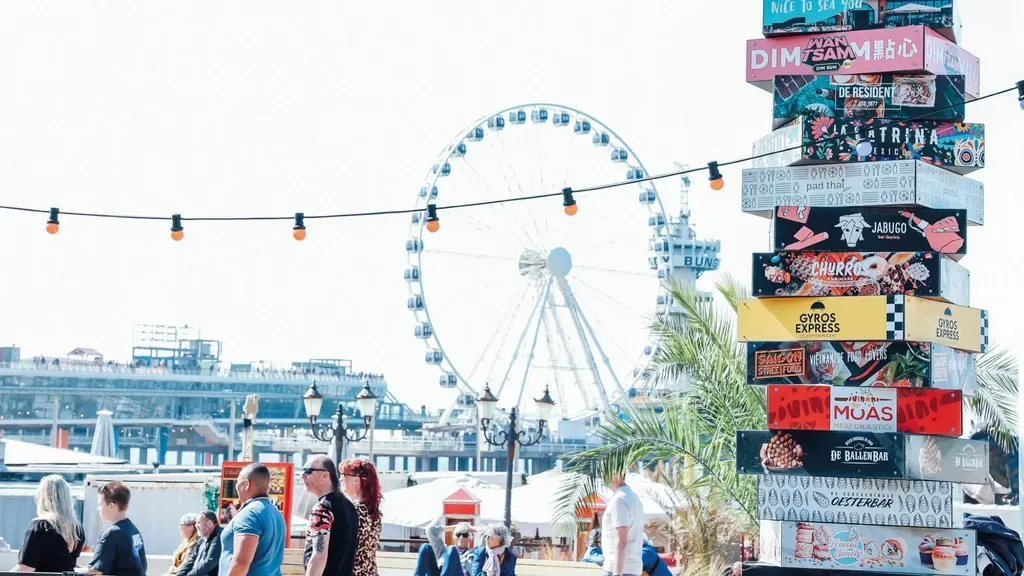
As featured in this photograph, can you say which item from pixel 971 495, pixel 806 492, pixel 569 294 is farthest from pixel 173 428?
pixel 806 492

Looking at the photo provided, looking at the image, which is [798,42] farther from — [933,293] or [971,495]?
[971,495]

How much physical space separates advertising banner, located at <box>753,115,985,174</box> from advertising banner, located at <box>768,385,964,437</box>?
1675mm

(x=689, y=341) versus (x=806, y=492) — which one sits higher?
(x=689, y=341)

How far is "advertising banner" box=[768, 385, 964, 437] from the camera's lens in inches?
406

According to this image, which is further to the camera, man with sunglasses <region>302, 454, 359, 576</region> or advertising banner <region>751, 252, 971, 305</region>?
advertising banner <region>751, 252, 971, 305</region>

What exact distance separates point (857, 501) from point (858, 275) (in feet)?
5.37

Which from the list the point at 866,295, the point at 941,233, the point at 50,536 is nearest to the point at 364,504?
the point at 50,536

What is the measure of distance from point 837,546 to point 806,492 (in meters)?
0.44

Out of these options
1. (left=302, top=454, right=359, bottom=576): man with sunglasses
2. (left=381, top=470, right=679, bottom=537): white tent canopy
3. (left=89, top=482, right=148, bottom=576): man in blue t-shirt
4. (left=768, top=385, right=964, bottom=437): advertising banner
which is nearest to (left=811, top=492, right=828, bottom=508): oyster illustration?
(left=768, top=385, right=964, bottom=437): advertising banner

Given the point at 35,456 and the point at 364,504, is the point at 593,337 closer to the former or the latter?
the point at 35,456

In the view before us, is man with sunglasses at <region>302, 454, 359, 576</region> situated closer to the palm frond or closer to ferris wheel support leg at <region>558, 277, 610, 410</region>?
the palm frond

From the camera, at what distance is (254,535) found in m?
6.46

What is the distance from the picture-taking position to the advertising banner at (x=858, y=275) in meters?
10.3

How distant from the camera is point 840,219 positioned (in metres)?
10.4
